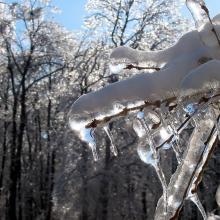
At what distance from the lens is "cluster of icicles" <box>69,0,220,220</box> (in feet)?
3.67

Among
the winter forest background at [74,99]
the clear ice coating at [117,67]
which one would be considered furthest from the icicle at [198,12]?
the winter forest background at [74,99]

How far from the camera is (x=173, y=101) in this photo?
1.17 metres

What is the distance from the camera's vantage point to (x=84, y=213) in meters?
20.9

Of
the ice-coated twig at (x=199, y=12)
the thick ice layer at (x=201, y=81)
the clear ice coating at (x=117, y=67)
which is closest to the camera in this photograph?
the thick ice layer at (x=201, y=81)

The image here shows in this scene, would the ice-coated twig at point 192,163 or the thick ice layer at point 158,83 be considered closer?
the thick ice layer at point 158,83

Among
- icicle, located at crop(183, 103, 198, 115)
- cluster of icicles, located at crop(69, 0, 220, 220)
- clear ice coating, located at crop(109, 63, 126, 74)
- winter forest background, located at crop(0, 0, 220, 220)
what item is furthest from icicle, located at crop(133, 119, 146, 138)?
winter forest background, located at crop(0, 0, 220, 220)

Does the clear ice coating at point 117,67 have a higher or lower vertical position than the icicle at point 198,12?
lower

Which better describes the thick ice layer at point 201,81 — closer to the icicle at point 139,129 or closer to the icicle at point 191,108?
the icicle at point 191,108

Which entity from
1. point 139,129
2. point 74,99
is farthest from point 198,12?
point 74,99

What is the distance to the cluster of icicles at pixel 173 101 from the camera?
112 cm

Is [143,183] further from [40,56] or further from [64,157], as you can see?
[40,56]

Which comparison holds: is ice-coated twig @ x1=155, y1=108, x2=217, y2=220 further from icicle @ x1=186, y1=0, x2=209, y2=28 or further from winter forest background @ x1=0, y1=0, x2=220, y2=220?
winter forest background @ x1=0, y1=0, x2=220, y2=220

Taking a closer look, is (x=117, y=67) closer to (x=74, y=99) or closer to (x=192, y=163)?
(x=192, y=163)

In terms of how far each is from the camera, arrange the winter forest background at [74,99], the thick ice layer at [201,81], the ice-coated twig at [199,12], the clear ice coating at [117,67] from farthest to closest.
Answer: the winter forest background at [74,99]
the clear ice coating at [117,67]
the ice-coated twig at [199,12]
the thick ice layer at [201,81]
